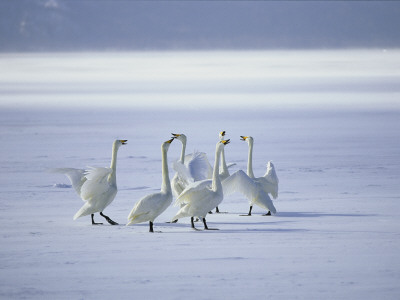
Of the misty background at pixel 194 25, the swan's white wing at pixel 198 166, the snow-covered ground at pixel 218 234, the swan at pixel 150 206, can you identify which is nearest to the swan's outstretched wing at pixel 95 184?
the snow-covered ground at pixel 218 234

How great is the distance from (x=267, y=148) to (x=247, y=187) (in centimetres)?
554

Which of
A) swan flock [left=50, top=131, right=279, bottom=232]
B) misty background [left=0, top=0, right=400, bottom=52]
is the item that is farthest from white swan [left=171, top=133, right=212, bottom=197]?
misty background [left=0, top=0, right=400, bottom=52]

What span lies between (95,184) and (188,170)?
101 centimetres

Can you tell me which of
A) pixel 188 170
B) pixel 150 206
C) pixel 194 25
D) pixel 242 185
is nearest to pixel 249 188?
pixel 242 185

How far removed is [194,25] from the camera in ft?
616

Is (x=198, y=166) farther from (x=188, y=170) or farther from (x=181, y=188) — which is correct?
(x=181, y=188)

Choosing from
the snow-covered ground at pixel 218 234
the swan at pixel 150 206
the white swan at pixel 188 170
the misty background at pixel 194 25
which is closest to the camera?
the snow-covered ground at pixel 218 234

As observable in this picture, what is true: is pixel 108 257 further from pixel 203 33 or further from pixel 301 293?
pixel 203 33

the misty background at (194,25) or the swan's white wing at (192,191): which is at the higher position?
the misty background at (194,25)

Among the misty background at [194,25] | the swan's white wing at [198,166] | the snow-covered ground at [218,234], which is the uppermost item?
the misty background at [194,25]

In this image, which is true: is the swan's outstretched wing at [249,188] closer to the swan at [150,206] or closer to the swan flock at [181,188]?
the swan flock at [181,188]

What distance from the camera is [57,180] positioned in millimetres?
10234

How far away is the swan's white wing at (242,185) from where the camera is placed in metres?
7.80

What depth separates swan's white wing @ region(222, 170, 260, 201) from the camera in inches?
307
